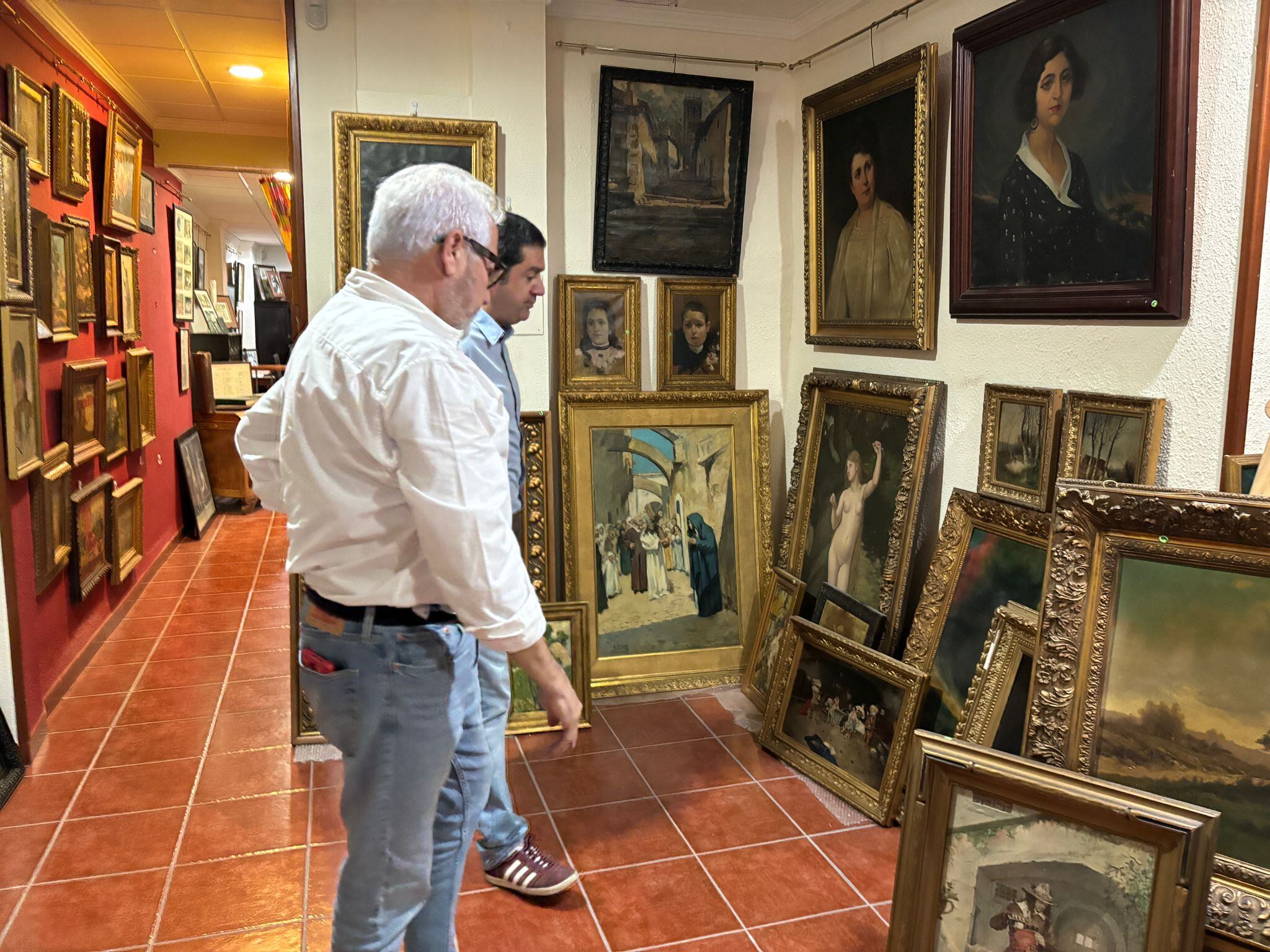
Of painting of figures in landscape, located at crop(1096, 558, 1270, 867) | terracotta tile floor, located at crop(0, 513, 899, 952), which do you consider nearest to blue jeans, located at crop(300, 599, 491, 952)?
terracotta tile floor, located at crop(0, 513, 899, 952)

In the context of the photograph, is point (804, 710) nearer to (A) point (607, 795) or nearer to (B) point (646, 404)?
(A) point (607, 795)

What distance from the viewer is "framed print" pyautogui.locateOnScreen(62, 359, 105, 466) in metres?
4.49

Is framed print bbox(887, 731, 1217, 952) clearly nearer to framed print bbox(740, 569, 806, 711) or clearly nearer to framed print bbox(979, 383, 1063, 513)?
framed print bbox(979, 383, 1063, 513)

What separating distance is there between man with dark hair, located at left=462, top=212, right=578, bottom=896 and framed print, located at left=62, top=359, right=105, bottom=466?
286 cm

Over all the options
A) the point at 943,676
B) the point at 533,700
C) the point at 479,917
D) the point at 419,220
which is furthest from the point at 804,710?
the point at 419,220

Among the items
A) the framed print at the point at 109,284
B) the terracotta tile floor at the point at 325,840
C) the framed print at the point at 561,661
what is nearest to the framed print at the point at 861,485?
the terracotta tile floor at the point at 325,840

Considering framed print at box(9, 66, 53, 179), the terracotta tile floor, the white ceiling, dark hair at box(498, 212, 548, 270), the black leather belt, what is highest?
the white ceiling

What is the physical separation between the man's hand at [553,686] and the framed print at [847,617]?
1.81 m

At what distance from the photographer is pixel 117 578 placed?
519 cm

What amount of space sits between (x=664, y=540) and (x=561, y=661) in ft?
2.35

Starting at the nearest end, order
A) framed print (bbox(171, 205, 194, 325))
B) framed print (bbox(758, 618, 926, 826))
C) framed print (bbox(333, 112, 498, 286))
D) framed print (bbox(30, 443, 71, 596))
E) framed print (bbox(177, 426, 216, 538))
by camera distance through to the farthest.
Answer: framed print (bbox(758, 618, 926, 826)), framed print (bbox(333, 112, 498, 286)), framed print (bbox(30, 443, 71, 596)), framed print (bbox(177, 426, 216, 538)), framed print (bbox(171, 205, 194, 325))

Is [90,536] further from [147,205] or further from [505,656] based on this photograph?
[505,656]

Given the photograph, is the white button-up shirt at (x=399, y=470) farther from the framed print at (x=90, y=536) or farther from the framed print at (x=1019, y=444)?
the framed print at (x=90, y=536)

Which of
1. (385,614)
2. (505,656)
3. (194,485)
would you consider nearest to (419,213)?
(385,614)
